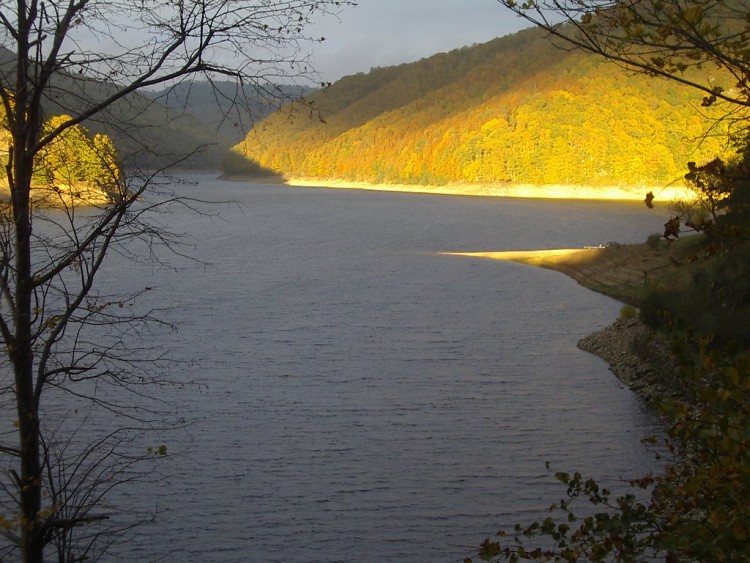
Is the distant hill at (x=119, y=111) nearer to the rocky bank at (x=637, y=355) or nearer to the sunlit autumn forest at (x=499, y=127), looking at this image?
the rocky bank at (x=637, y=355)

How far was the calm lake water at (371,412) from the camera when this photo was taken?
857 cm

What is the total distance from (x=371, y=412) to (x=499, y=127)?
80617mm

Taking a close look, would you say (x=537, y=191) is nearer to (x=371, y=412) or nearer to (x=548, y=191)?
(x=548, y=191)

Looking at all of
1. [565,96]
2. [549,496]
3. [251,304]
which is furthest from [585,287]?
[565,96]

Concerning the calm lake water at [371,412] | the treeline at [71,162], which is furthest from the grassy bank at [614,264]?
the treeline at [71,162]

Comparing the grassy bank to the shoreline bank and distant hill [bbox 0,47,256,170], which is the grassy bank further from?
the shoreline bank

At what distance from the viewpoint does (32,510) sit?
3.73m

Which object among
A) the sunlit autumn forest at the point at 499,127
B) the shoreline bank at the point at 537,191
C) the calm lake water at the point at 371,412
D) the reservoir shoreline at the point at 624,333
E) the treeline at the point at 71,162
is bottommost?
the calm lake water at the point at 371,412

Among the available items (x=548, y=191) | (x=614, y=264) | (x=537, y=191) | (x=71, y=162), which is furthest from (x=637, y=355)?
(x=537, y=191)

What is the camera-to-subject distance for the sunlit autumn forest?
73.9m

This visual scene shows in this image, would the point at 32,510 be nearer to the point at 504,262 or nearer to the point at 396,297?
the point at 396,297

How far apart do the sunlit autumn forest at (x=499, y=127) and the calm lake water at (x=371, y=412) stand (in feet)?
75.3

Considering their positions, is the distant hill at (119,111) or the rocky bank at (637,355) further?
the rocky bank at (637,355)

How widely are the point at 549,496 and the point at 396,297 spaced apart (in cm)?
1292
